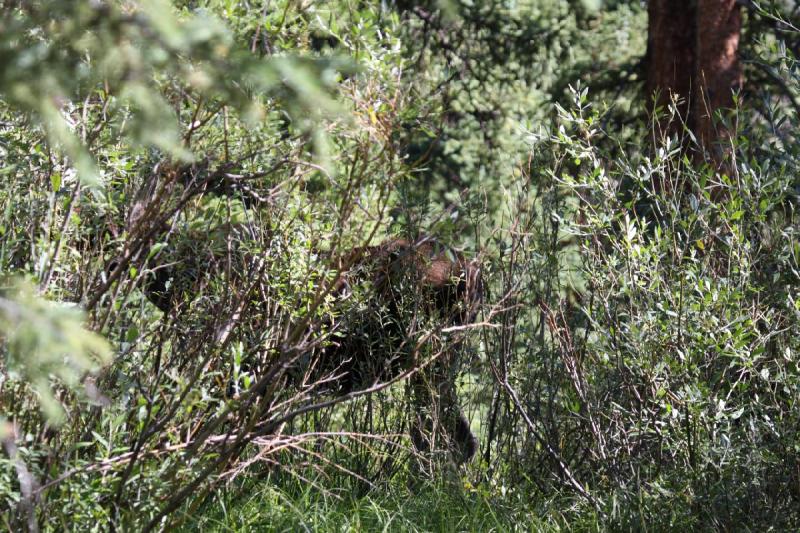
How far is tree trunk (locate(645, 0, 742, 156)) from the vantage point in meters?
8.10

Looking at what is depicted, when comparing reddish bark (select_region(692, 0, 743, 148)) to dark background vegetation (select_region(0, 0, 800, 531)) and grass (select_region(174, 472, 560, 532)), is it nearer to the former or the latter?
dark background vegetation (select_region(0, 0, 800, 531))

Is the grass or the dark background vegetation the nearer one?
the dark background vegetation

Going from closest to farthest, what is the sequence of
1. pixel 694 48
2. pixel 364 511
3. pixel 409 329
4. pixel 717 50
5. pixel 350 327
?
pixel 364 511
pixel 409 329
pixel 350 327
pixel 717 50
pixel 694 48

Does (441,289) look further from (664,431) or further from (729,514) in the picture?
(729,514)

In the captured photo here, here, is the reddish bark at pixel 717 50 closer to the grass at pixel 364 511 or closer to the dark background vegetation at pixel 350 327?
the dark background vegetation at pixel 350 327

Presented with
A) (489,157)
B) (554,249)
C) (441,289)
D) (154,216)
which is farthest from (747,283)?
(489,157)

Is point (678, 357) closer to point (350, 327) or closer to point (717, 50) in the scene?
point (350, 327)

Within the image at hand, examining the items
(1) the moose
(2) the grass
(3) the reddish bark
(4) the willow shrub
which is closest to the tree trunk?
(3) the reddish bark

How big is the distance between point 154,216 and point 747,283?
7.80 ft

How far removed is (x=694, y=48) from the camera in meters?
8.35

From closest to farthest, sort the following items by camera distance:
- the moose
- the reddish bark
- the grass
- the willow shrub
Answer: the willow shrub → the grass → the moose → the reddish bark

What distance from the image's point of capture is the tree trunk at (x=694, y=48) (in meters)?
8.10

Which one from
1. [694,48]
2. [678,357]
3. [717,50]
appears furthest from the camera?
[694,48]

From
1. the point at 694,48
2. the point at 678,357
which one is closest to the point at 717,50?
the point at 694,48
